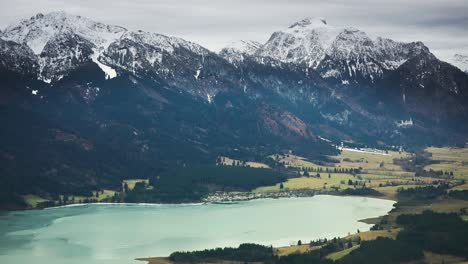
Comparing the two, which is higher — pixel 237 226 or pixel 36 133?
pixel 36 133

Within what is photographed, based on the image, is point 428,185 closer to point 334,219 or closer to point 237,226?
point 334,219

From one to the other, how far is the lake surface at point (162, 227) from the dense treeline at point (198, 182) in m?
6.65

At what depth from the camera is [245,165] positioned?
195 metres

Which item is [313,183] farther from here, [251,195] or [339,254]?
[339,254]

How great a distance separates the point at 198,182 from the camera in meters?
170

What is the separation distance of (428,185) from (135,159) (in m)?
58.7

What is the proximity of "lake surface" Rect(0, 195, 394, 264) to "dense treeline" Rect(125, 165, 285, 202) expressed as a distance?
21.8 ft

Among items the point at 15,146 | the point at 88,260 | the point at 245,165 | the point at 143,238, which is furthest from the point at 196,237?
the point at 245,165

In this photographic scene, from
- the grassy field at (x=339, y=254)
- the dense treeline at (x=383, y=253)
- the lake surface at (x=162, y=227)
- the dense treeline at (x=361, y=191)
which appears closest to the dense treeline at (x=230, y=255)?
the lake surface at (x=162, y=227)

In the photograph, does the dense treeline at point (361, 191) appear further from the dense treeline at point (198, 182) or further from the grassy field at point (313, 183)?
the dense treeline at point (198, 182)

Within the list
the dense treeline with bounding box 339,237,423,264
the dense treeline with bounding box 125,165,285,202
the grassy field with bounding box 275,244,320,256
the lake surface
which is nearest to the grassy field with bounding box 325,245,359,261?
the dense treeline with bounding box 339,237,423,264

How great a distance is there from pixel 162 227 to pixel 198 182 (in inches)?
1753

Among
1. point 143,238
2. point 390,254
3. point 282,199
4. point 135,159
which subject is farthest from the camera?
point 135,159

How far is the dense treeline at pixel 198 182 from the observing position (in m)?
159
